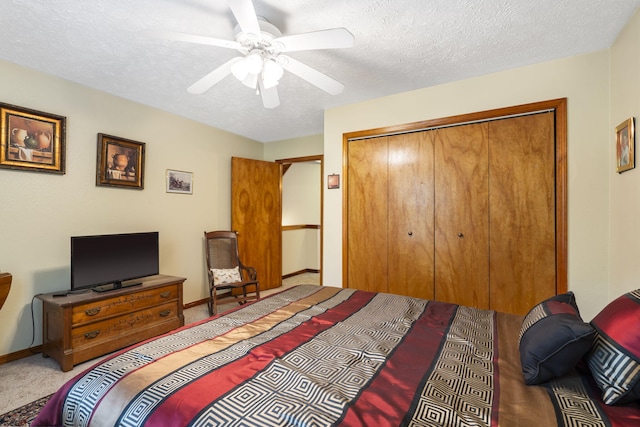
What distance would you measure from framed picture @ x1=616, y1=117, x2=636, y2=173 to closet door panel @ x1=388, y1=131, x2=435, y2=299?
4.46ft

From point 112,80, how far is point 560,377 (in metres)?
3.85

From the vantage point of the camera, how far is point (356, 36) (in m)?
2.16

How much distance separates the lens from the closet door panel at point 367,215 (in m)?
3.32

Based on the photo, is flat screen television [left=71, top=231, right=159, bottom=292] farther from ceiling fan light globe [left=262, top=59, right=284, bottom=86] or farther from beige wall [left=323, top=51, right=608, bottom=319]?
beige wall [left=323, top=51, right=608, bottom=319]

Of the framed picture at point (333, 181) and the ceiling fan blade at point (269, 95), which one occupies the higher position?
the ceiling fan blade at point (269, 95)

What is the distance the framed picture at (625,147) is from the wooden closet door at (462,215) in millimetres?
876

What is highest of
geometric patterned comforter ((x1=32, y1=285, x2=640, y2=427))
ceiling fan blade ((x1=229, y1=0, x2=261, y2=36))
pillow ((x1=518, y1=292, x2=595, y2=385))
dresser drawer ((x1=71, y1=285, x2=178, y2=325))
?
ceiling fan blade ((x1=229, y1=0, x2=261, y2=36))

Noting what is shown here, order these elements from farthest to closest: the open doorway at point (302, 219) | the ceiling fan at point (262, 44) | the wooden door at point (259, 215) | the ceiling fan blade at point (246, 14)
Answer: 1. the open doorway at point (302, 219)
2. the wooden door at point (259, 215)
3. the ceiling fan at point (262, 44)
4. the ceiling fan blade at point (246, 14)

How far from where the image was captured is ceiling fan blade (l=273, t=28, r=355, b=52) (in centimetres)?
157

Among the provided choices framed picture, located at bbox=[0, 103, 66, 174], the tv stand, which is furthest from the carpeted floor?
framed picture, located at bbox=[0, 103, 66, 174]

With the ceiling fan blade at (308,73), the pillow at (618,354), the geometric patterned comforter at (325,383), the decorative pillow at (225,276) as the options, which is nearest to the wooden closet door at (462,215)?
the geometric patterned comforter at (325,383)

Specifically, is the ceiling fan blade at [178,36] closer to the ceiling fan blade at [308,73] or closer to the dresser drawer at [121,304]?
the ceiling fan blade at [308,73]

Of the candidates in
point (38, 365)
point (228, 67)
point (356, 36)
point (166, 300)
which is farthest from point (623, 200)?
point (38, 365)

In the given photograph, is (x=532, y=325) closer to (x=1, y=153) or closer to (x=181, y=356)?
(x=181, y=356)
